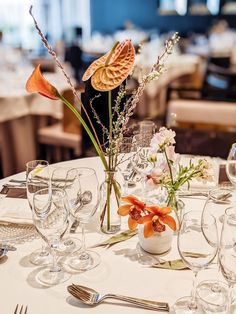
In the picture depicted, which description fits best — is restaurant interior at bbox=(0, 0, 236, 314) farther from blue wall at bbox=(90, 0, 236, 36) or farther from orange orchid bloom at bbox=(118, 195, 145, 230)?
blue wall at bbox=(90, 0, 236, 36)

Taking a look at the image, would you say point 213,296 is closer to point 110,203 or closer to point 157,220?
point 157,220

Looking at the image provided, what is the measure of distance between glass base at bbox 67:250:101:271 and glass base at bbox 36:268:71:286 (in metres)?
0.04

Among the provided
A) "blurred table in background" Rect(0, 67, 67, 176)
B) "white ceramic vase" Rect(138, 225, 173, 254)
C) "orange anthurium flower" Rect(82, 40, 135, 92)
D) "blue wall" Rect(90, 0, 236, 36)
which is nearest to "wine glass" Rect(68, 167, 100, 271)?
"white ceramic vase" Rect(138, 225, 173, 254)

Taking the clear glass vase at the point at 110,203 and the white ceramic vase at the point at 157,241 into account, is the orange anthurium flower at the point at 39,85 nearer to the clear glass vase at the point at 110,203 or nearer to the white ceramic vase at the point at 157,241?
the clear glass vase at the point at 110,203

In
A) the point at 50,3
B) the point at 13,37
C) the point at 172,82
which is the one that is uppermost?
the point at 50,3

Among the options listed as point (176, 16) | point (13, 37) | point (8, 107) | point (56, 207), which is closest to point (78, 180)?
point (56, 207)

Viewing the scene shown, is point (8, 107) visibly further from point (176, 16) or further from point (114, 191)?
point (176, 16)

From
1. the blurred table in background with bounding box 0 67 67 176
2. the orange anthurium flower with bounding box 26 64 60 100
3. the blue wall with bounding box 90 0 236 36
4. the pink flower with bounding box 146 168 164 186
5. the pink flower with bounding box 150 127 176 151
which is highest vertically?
the blue wall with bounding box 90 0 236 36

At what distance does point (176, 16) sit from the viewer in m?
9.70

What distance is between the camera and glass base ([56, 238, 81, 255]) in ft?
3.52

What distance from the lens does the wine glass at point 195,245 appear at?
0.86 meters

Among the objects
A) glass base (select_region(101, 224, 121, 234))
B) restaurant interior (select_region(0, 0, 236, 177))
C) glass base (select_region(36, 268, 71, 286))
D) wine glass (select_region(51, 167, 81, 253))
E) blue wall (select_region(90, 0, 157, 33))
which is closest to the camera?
glass base (select_region(36, 268, 71, 286))

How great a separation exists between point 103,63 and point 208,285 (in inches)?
23.2

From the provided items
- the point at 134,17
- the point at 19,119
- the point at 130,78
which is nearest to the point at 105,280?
the point at 130,78
